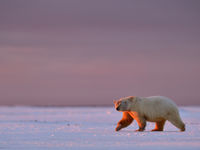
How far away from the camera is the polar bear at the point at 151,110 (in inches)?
596

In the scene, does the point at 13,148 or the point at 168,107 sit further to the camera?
the point at 168,107

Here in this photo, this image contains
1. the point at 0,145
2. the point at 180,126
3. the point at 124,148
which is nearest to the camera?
the point at 124,148

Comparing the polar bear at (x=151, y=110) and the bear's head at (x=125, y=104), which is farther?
the bear's head at (x=125, y=104)

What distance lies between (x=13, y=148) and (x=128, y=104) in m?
6.59

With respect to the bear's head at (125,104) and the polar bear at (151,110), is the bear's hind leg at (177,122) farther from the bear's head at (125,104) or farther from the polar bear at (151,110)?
the bear's head at (125,104)

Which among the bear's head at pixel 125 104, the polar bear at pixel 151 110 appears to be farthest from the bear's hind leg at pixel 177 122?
the bear's head at pixel 125 104

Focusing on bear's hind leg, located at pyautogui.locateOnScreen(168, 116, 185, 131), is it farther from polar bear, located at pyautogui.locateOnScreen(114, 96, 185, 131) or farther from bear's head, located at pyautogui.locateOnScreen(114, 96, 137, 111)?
bear's head, located at pyautogui.locateOnScreen(114, 96, 137, 111)

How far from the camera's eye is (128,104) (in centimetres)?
1558

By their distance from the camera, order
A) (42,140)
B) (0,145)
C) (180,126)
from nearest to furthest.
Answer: (0,145)
(42,140)
(180,126)

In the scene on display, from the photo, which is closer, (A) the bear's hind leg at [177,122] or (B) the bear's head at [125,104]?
(A) the bear's hind leg at [177,122]

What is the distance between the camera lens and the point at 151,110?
50.1 feet

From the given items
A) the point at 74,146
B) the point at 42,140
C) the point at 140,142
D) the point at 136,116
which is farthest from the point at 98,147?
the point at 136,116

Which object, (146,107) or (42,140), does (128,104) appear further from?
(42,140)

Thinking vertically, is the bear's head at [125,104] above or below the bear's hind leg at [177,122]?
above
